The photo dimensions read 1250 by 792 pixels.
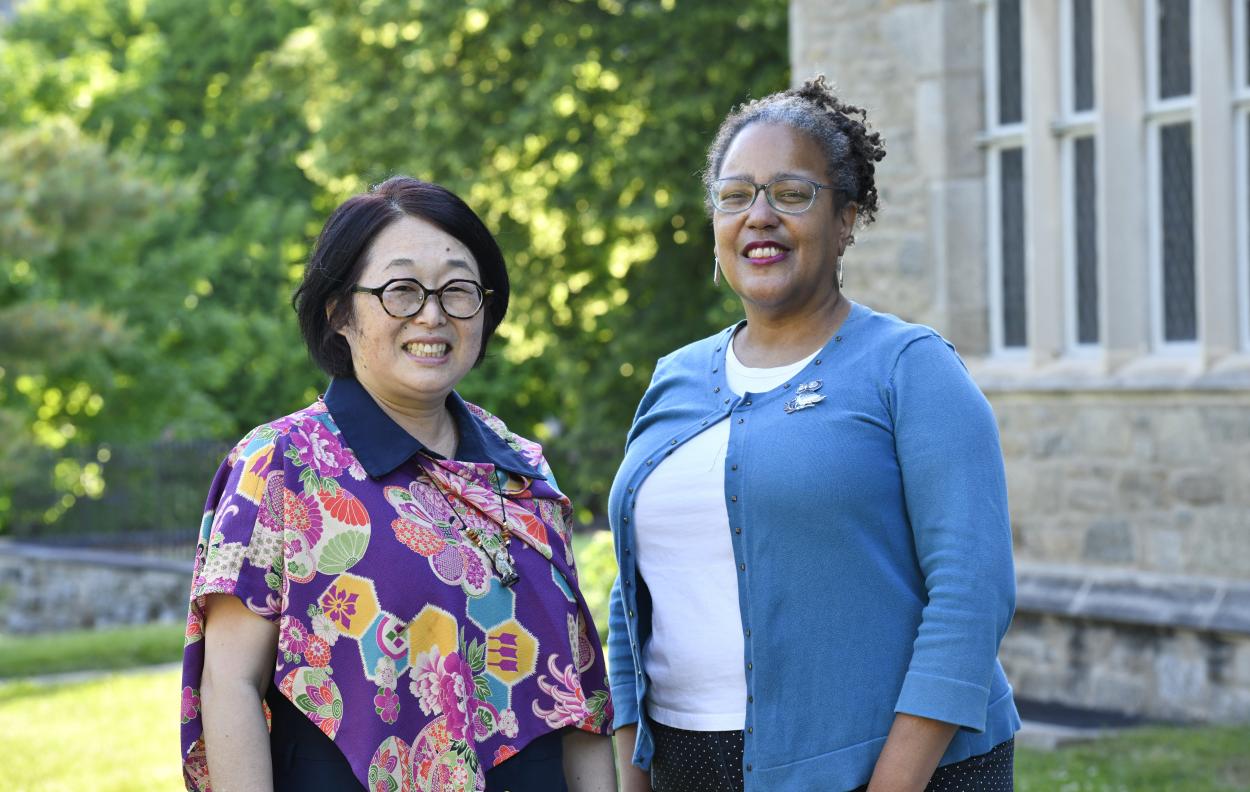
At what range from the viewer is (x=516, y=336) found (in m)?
21.2

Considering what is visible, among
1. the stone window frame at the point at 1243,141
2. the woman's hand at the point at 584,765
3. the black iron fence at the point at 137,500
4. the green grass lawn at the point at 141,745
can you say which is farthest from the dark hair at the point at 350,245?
the black iron fence at the point at 137,500

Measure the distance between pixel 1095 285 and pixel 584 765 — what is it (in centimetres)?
751

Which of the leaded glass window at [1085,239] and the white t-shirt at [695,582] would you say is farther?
the leaded glass window at [1085,239]

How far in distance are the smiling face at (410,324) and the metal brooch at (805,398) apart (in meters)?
0.57

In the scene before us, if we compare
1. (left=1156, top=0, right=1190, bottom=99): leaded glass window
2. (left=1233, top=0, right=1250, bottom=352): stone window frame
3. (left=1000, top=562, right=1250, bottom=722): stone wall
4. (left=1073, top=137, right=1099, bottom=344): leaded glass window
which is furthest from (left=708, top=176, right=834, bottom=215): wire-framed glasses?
(left=1073, top=137, right=1099, bottom=344): leaded glass window

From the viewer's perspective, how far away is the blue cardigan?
265cm

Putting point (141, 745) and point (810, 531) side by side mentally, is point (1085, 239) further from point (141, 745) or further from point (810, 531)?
point (810, 531)

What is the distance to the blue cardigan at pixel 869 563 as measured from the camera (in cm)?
265

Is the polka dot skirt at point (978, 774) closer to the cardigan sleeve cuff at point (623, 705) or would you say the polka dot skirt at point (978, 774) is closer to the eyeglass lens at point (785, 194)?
the cardigan sleeve cuff at point (623, 705)

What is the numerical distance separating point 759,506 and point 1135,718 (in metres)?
6.91

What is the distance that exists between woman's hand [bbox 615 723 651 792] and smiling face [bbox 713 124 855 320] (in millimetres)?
831

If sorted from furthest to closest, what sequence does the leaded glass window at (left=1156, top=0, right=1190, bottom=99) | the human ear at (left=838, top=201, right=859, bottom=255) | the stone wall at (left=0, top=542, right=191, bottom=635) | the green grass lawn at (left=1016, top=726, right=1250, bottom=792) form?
the stone wall at (left=0, top=542, right=191, bottom=635) → the leaded glass window at (left=1156, top=0, right=1190, bottom=99) → the green grass lawn at (left=1016, top=726, right=1250, bottom=792) → the human ear at (left=838, top=201, right=859, bottom=255)

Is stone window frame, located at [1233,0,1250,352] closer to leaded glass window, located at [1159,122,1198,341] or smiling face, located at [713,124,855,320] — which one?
leaded glass window, located at [1159,122,1198,341]

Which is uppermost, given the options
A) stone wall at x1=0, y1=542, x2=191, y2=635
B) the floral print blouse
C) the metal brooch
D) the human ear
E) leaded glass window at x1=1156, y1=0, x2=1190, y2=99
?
leaded glass window at x1=1156, y1=0, x2=1190, y2=99
